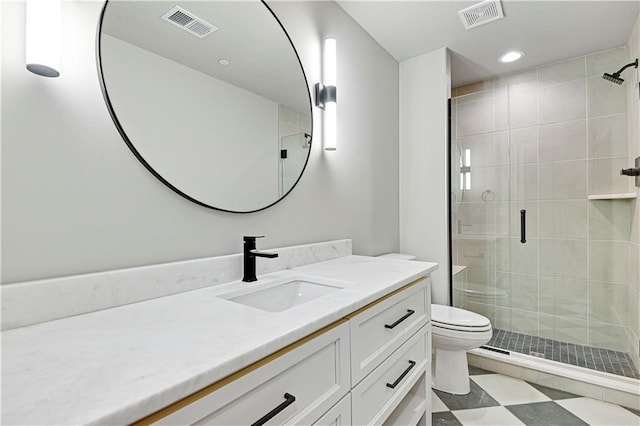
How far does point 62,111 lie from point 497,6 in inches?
90.2

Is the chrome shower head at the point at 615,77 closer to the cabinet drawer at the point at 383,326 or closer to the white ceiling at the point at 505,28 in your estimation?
the white ceiling at the point at 505,28

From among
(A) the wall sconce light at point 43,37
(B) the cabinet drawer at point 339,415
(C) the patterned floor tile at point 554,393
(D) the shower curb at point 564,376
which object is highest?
(A) the wall sconce light at point 43,37

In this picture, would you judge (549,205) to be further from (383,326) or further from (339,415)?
(339,415)

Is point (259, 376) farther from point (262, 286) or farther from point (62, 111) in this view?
point (62, 111)

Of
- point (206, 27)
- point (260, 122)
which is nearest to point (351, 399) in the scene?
point (260, 122)

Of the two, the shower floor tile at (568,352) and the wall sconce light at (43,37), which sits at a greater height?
the wall sconce light at (43,37)

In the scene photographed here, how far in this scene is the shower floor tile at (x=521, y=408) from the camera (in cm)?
169

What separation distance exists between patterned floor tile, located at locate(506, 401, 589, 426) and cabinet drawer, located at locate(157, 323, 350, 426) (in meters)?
1.48

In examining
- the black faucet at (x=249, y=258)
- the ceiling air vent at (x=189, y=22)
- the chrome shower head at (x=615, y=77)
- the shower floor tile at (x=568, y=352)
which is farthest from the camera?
the chrome shower head at (x=615, y=77)

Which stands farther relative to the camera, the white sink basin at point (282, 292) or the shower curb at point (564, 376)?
the shower curb at point (564, 376)

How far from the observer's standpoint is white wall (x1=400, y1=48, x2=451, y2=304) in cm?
242

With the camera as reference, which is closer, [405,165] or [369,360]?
[369,360]

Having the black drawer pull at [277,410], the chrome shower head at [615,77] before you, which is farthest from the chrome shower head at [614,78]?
the black drawer pull at [277,410]

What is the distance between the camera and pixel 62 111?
85 cm
